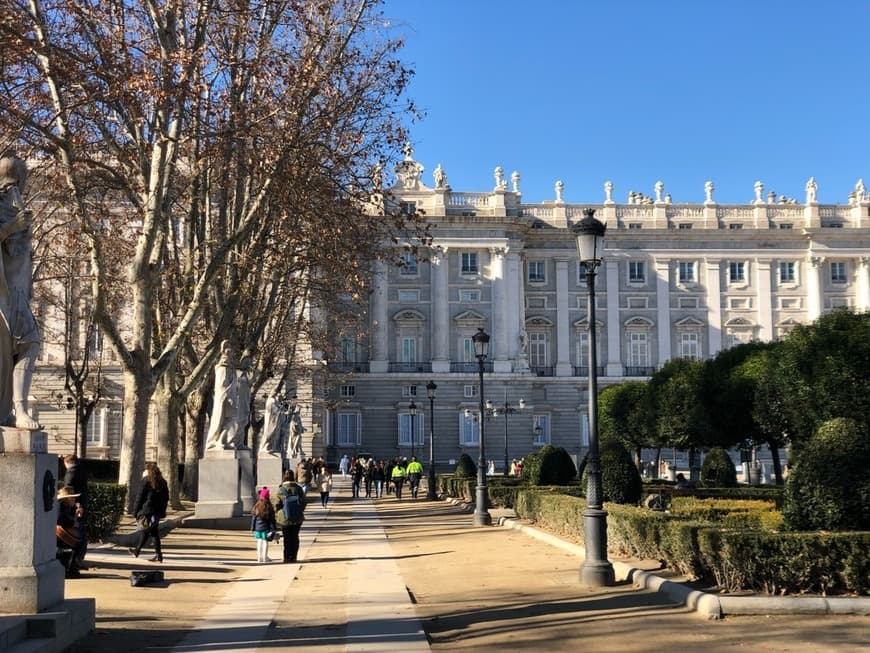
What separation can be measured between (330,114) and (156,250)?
14.7ft

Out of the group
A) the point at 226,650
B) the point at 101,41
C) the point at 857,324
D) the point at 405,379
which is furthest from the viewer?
the point at 405,379

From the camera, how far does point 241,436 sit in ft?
80.0

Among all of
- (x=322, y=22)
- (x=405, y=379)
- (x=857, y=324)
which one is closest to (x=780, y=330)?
(x=405, y=379)

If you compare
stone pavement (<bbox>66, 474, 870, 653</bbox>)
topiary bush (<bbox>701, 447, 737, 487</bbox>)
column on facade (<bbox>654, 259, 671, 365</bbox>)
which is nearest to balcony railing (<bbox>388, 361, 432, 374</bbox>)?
column on facade (<bbox>654, 259, 671, 365</bbox>)

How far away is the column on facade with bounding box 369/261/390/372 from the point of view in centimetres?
7450

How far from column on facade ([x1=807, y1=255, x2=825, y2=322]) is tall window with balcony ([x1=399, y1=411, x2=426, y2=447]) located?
30.2 m

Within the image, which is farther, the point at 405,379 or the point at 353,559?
the point at 405,379

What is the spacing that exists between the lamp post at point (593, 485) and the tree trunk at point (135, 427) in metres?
9.76

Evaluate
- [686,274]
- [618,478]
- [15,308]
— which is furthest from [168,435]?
[686,274]

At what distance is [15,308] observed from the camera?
8453mm

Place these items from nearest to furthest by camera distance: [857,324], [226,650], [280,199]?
[226,650]
[280,199]
[857,324]

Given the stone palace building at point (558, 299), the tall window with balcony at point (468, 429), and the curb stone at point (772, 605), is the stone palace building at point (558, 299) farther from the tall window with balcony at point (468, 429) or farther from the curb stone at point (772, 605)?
the curb stone at point (772, 605)

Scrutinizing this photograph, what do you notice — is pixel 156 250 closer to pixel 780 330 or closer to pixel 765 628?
pixel 765 628

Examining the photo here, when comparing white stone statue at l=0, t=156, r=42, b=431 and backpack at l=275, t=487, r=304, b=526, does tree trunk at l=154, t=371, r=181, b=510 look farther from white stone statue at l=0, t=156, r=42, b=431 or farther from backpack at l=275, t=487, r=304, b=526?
white stone statue at l=0, t=156, r=42, b=431
